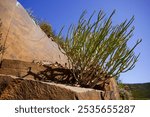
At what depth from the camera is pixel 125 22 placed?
3947mm

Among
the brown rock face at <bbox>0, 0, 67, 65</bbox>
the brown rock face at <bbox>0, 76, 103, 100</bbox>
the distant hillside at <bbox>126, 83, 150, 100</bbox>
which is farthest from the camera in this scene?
the distant hillside at <bbox>126, 83, 150, 100</bbox>

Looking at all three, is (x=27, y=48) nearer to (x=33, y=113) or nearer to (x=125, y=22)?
(x=125, y=22)

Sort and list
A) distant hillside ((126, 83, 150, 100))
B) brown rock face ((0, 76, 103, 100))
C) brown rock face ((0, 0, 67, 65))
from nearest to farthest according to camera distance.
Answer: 1. brown rock face ((0, 76, 103, 100))
2. brown rock face ((0, 0, 67, 65))
3. distant hillside ((126, 83, 150, 100))

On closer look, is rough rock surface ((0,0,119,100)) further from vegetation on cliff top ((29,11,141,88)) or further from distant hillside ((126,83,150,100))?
distant hillside ((126,83,150,100))

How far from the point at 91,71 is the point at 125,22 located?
895 millimetres

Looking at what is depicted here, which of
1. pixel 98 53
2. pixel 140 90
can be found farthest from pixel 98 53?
pixel 140 90

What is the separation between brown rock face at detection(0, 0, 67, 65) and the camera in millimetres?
4105

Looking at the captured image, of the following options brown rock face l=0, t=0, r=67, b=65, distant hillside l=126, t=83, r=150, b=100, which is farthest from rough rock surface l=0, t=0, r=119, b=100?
distant hillside l=126, t=83, r=150, b=100

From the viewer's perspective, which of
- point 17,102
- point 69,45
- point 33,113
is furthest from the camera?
point 69,45

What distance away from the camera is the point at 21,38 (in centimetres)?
446

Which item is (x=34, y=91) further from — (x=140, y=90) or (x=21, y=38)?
(x=140, y=90)

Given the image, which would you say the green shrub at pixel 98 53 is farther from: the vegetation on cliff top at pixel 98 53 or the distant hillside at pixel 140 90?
the distant hillside at pixel 140 90

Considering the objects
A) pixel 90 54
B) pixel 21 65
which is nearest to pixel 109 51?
pixel 90 54

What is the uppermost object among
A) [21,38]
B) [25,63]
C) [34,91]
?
[21,38]
